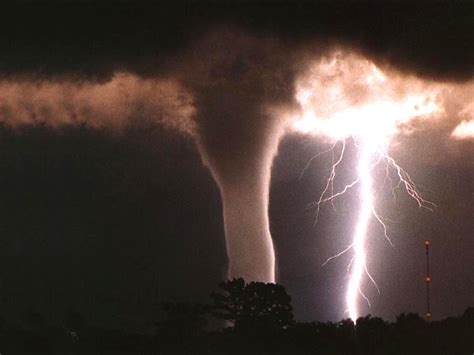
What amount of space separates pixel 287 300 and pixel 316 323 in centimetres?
206

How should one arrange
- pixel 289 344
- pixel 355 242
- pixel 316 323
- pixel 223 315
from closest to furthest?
pixel 289 344, pixel 316 323, pixel 223 315, pixel 355 242

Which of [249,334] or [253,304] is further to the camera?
[253,304]

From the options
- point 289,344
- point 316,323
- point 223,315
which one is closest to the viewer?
point 289,344

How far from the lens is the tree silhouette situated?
31.7 meters

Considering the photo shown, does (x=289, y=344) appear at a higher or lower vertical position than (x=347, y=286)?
lower

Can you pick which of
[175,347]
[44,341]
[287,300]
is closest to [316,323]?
[287,300]

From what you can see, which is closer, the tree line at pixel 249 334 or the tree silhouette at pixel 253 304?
the tree line at pixel 249 334

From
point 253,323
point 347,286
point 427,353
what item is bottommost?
point 427,353

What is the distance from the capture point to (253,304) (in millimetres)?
32625

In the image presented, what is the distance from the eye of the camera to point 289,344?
28.4 m

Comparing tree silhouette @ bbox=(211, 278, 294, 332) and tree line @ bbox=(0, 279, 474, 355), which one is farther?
tree silhouette @ bbox=(211, 278, 294, 332)

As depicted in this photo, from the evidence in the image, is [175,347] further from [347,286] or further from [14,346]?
[347,286]

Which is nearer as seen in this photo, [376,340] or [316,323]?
[376,340]

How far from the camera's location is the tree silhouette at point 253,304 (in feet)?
104
